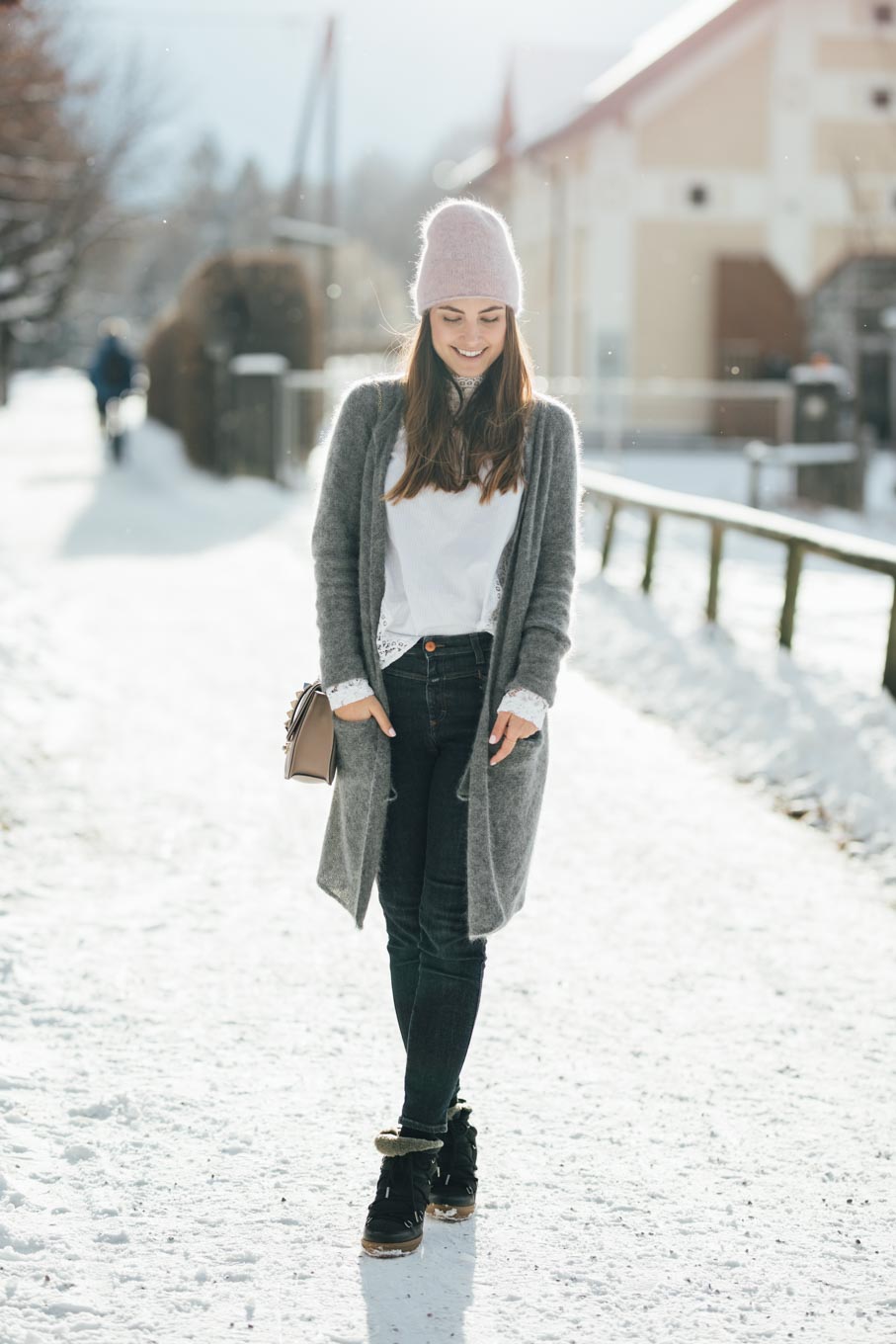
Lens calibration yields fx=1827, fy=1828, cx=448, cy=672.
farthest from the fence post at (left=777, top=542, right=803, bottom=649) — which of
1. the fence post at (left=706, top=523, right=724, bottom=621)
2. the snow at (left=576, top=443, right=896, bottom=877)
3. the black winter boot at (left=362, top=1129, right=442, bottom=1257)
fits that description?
the black winter boot at (left=362, top=1129, right=442, bottom=1257)

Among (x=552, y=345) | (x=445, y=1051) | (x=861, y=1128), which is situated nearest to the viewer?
(x=445, y=1051)

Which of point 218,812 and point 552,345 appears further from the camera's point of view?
point 552,345

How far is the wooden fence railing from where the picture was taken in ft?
25.2

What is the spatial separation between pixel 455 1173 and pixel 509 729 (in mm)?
879

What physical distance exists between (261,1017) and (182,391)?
17504 millimetres

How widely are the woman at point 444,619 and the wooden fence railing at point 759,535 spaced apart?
4404 mm

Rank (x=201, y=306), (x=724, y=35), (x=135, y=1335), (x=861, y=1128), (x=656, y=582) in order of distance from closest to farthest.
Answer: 1. (x=135, y=1335)
2. (x=861, y=1128)
3. (x=656, y=582)
4. (x=201, y=306)
5. (x=724, y=35)

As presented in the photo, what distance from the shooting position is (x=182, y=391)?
21266 mm

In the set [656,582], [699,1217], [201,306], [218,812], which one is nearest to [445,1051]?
[699,1217]

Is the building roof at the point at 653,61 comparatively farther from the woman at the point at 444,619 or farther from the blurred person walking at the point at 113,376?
the woman at the point at 444,619

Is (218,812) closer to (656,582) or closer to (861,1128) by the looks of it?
(861,1128)

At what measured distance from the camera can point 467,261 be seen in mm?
3289

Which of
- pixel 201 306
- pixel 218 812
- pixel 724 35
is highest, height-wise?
pixel 724 35

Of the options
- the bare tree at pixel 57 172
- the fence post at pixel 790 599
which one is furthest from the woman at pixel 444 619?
the bare tree at pixel 57 172
